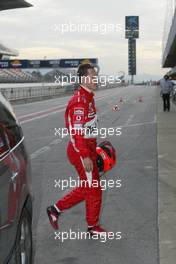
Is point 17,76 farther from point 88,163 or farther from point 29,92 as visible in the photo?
point 88,163

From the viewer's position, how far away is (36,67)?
3780 inches

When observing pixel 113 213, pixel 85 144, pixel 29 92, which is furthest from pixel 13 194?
pixel 29 92

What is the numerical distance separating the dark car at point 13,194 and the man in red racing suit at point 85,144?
95 cm

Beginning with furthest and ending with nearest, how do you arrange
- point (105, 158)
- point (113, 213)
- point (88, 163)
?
point (113, 213) < point (105, 158) < point (88, 163)

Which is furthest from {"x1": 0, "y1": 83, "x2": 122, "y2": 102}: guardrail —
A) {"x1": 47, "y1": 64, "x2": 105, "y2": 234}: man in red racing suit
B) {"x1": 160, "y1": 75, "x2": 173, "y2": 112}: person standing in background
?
{"x1": 47, "y1": 64, "x2": 105, "y2": 234}: man in red racing suit

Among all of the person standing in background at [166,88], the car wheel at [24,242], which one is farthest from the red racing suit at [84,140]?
the person standing in background at [166,88]

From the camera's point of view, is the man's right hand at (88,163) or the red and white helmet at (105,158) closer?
the man's right hand at (88,163)

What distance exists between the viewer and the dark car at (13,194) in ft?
10.8

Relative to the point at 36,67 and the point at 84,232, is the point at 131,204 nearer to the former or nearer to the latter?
the point at 84,232

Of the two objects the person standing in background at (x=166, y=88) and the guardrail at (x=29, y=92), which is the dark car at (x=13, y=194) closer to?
the person standing in background at (x=166, y=88)

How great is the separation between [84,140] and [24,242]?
4.69 feet

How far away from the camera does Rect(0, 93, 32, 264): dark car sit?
10.8 ft

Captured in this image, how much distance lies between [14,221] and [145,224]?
2753 mm

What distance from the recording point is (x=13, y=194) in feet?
11.6
